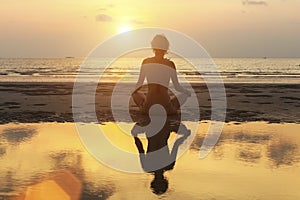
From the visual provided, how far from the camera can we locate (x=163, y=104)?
13188 mm

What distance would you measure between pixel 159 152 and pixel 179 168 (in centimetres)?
129

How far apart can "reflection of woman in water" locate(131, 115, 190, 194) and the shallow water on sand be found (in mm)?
136

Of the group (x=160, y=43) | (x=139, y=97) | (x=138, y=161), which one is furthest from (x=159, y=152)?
(x=139, y=97)

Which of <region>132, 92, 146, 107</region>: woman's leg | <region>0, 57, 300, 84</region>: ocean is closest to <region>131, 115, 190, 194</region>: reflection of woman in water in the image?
<region>132, 92, 146, 107</region>: woman's leg

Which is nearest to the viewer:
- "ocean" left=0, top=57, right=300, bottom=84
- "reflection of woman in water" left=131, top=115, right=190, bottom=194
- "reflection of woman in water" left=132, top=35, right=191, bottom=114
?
"reflection of woman in water" left=131, top=115, right=190, bottom=194

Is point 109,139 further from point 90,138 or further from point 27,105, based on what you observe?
point 27,105

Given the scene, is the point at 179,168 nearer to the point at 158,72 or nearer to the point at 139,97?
the point at 158,72

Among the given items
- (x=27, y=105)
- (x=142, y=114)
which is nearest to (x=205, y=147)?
(x=142, y=114)

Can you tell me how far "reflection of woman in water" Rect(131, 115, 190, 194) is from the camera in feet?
22.6

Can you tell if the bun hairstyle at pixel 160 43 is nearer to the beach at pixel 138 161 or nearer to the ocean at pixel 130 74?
the beach at pixel 138 161

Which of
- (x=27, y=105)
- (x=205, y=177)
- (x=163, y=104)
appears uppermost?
(x=27, y=105)

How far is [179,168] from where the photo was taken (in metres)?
7.68

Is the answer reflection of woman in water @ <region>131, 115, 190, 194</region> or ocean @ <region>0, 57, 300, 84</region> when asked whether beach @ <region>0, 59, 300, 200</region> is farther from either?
ocean @ <region>0, 57, 300, 84</region>

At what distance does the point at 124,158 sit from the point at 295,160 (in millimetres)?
3024
